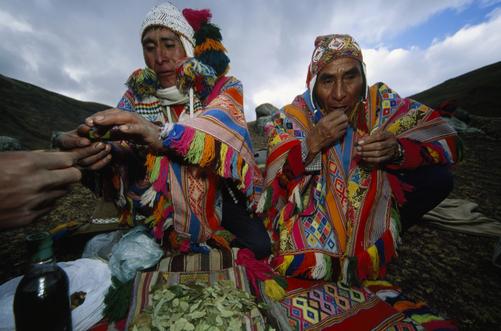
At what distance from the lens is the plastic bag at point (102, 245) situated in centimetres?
192

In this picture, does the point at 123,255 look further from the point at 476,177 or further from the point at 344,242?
the point at 476,177

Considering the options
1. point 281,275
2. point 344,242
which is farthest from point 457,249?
point 281,275

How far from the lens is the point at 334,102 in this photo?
2014mm

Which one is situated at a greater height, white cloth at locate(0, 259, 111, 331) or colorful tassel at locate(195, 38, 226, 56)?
colorful tassel at locate(195, 38, 226, 56)

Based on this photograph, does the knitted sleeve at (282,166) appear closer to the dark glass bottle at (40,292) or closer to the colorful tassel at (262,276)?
the colorful tassel at (262,276)

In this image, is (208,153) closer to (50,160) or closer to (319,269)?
(50,160)

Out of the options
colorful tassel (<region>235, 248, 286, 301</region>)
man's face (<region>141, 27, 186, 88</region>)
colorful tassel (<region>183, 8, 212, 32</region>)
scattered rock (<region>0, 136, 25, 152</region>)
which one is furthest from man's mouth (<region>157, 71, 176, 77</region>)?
scattered rock (<region>0, 136, 25, 152</region>)

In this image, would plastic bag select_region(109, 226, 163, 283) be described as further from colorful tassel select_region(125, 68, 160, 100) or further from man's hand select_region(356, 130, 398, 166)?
→ man's hand select_region(356, 130, 398, 166)

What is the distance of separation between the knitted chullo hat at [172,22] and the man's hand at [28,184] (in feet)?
5.22

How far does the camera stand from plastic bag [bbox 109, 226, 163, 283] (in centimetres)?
164

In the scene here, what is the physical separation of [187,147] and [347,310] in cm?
139

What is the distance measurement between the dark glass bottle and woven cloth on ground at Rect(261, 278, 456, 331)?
0.94 metres

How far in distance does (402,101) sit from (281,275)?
1718mm

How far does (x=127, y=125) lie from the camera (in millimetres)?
1402
